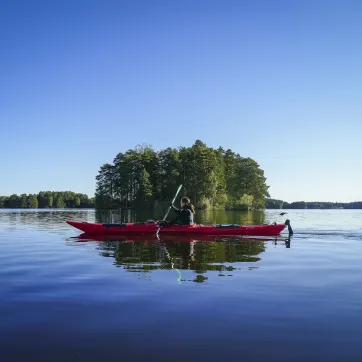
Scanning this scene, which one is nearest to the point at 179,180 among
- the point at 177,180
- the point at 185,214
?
the point at 177,180

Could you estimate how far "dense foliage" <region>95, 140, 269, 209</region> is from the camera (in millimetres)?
83375

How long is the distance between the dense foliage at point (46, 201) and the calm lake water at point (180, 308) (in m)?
153

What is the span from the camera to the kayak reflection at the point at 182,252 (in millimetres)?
10938

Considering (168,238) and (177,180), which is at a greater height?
(177,180)

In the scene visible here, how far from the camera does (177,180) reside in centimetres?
8381

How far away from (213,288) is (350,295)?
2832 millimetres

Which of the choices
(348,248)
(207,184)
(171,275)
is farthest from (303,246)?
(207,184)

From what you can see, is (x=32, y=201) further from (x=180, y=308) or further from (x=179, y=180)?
(x=180, y=308)

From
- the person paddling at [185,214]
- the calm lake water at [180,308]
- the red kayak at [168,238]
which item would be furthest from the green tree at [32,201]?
the calm lake water at [180,308]

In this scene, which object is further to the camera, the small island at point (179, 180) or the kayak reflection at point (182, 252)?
the small island at point (179, 180)

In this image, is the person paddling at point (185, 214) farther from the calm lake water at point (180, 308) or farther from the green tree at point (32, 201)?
the green tree at point (32, 201)

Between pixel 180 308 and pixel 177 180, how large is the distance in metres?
77.1

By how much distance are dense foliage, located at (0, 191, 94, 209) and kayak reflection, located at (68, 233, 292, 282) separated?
145629 millimetres

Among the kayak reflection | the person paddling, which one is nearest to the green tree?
the kayak reflection
